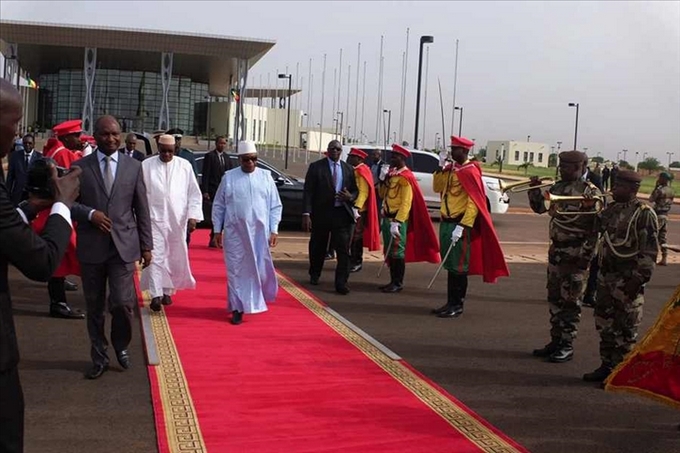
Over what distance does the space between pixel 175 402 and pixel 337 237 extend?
5019 mm

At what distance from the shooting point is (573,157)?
7.04 metres

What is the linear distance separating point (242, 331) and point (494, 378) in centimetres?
254

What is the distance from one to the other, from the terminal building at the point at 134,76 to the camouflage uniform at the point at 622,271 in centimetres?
4768

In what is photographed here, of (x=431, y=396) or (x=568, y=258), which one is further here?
(x=568, y=258)

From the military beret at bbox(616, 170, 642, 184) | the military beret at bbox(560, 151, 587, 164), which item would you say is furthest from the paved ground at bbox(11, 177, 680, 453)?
the military beret at bbox(560, 151, 587, 164)

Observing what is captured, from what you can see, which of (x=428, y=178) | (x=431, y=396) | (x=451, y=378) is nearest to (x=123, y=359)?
(x=431, y=396)

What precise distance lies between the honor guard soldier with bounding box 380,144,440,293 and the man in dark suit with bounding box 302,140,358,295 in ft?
1.58

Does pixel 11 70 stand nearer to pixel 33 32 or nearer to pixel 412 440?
pixel 33 32

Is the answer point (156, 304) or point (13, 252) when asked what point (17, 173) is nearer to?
point (156, 304)

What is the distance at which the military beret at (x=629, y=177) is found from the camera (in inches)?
254

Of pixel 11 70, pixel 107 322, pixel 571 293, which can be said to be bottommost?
pixel 107 322

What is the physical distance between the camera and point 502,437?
5.08m

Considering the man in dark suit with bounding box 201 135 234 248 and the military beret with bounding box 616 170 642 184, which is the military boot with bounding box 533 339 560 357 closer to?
the military beret with bounding box 616 170 642 184

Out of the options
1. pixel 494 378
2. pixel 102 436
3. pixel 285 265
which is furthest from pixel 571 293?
pixel 285 265
